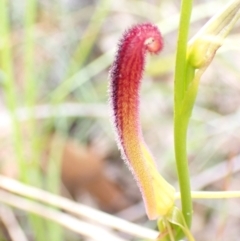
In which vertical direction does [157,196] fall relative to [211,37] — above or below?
below

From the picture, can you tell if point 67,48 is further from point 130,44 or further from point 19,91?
point 130,44

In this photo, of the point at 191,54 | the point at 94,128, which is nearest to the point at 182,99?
the point at 191,54

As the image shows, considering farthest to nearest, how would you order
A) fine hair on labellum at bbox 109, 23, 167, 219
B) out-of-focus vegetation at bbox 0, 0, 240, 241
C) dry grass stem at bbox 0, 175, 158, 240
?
out-of-focus vegetation at bbox 0, 0, 240, 241
dry grass stem at bbox 0, 175, 158, 240
fine hair on labellum at bbox 109, 23, 167, 219

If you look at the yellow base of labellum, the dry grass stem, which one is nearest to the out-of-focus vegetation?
the dry grass stem

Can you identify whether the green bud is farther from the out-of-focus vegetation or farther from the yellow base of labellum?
the out-of-focus vegetation

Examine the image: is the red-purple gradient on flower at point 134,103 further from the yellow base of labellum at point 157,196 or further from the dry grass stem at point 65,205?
the dry grass stem at point 65,205

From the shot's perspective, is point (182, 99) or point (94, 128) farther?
point (94, 128)

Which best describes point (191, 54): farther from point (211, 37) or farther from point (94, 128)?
point (94, 128)
